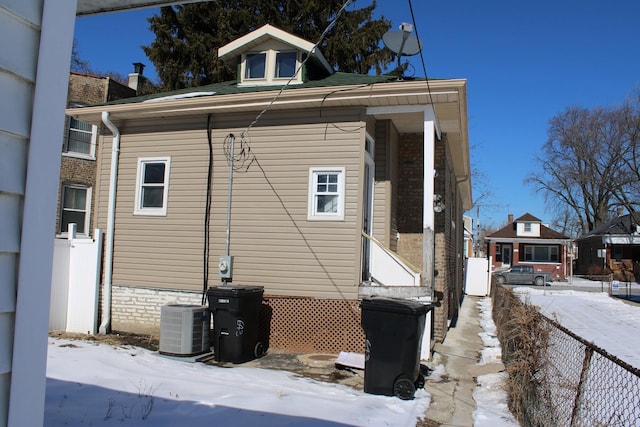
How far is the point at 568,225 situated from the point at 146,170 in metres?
67.6

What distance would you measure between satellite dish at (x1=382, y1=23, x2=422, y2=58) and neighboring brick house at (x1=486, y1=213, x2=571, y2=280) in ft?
131

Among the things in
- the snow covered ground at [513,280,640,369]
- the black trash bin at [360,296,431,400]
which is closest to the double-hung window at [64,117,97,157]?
the snow covered ground at [513,280,640,369]

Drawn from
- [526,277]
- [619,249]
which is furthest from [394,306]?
[619,249]

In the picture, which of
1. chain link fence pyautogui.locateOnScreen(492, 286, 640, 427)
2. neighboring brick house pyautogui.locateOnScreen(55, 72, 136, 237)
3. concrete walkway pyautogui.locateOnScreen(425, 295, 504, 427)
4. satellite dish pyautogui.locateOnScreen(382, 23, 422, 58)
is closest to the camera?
chain link fence pyautogui.locateOnScreen(492, 286, 640, 427)

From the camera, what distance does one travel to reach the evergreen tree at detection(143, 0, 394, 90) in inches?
862

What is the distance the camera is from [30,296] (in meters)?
1.97

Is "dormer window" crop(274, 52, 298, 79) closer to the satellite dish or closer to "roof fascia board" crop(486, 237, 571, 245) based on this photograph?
the satellite dish

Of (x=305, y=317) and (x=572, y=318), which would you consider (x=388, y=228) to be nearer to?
(x=305, y=317)

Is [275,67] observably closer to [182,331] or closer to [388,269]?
[388,269]

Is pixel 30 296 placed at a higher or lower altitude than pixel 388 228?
lower

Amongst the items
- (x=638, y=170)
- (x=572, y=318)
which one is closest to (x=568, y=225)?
(x=638, y=170)

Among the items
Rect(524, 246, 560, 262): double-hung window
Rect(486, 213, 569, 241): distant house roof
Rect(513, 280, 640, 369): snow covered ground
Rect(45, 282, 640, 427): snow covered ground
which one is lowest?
Rect(513, 280, 640, 369): snow covered ground

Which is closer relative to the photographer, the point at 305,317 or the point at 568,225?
the point at 305,317

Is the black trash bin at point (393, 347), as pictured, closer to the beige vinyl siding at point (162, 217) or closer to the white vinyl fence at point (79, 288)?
the beige vinyl siding at point (162, 217)
